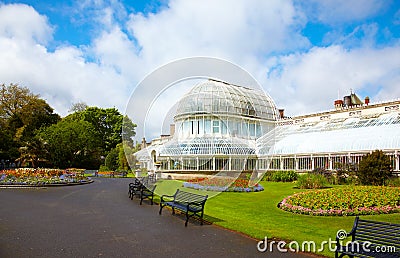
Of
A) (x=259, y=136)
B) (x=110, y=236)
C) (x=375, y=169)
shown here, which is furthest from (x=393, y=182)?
(x=259, y=136)

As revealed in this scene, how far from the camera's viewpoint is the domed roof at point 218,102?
127 ft

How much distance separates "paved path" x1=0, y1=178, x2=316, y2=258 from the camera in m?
7.35

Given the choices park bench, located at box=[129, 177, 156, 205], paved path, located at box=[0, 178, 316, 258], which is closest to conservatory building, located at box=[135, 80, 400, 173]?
park bench, located at box=[129, 177, 156, 205]

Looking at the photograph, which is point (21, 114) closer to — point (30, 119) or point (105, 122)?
point (30, 119)

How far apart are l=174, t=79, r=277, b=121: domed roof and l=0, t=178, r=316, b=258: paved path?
26.1 meters

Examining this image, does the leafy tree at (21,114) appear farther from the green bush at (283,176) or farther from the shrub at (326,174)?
the shrub at (326,174)

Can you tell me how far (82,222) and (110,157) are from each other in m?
39.0

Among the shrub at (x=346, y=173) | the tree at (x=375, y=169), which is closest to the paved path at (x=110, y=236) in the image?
the tree at (x=375, y=169)

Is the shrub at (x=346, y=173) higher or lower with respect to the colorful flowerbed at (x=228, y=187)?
higher

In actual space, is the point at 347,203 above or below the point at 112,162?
below

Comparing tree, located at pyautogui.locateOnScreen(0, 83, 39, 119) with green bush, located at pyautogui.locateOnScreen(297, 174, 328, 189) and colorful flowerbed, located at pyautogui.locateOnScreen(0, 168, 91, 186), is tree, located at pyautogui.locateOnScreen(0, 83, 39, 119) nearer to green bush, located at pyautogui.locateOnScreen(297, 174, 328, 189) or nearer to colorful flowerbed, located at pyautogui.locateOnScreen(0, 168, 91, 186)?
colorful flowerbed, located at pyautogui.locateOnScreen(0, 168, 91, 186)

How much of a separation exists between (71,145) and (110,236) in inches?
1646

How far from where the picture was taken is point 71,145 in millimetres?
47250

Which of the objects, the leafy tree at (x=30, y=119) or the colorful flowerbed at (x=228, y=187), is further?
the leafy tree at (x=30, y=119)
